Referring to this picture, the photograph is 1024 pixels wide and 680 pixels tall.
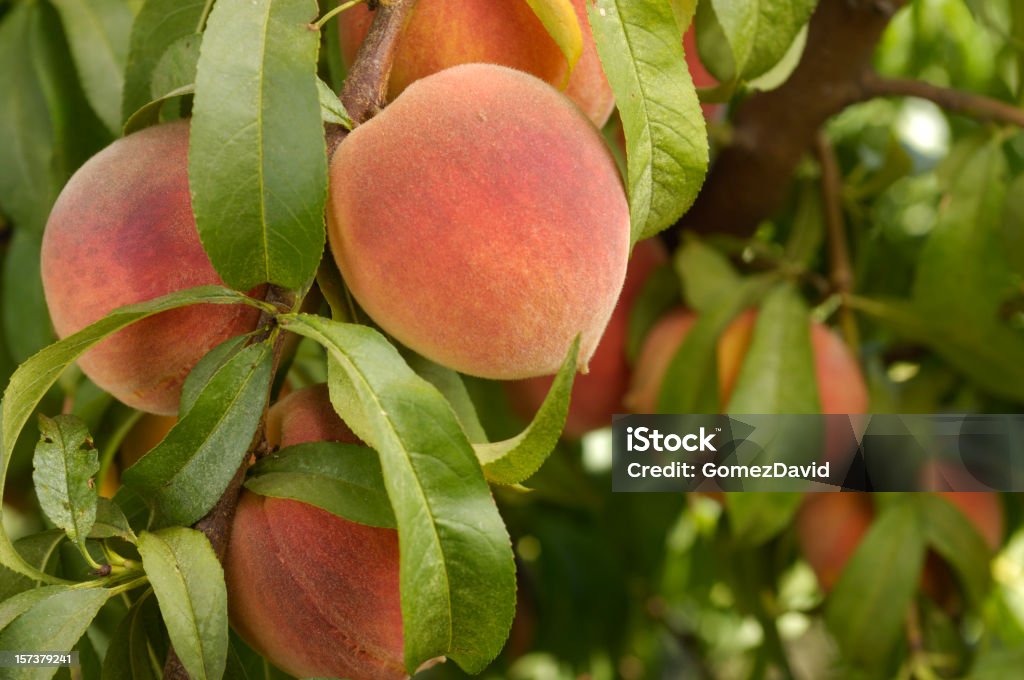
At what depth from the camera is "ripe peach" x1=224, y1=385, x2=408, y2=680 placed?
0.48 m

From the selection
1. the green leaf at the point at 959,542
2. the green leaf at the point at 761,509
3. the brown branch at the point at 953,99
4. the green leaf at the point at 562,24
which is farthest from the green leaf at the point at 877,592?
the green leaf at the point at 562,24

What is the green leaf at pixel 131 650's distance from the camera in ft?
1.63

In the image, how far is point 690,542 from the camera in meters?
1.47

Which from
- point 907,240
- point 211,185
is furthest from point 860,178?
point 211,185

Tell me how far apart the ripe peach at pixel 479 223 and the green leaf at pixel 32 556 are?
0.67 feet

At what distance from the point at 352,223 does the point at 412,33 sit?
0.12 m

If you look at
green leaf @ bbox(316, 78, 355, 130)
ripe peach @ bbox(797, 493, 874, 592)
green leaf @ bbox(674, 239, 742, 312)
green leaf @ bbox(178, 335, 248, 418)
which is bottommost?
ripe peach @ bbox(797, 493, 874, 592)

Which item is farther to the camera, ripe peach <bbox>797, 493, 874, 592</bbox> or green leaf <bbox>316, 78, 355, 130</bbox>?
ripe peach <bbox>797, 493, 874, 592</bbox>

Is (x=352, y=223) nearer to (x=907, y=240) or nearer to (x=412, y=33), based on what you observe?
(x=412, y=33)

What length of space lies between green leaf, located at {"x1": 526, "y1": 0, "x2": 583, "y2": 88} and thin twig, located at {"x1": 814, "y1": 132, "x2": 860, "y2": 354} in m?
0.66

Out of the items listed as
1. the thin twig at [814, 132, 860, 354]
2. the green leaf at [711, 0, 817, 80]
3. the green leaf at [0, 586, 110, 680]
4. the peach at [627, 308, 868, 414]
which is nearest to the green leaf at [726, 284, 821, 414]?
the peach at [627, 308, 868, 414]

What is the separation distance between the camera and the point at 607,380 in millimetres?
1072

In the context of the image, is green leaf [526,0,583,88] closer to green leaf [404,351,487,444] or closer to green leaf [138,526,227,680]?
green leaf [404,351,487,444]

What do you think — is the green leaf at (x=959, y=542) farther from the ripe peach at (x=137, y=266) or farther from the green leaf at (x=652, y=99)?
the ripe peach at (x=137, y=266)
